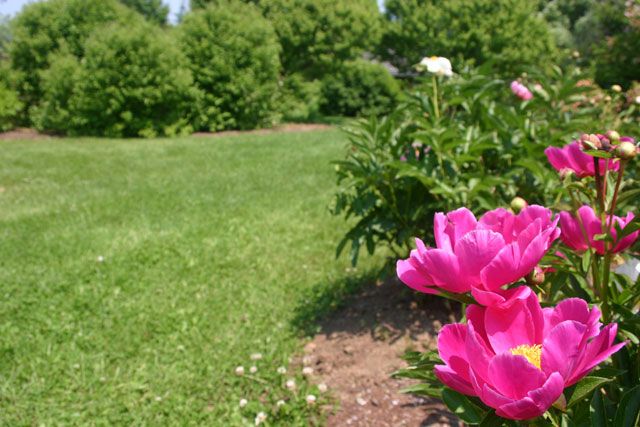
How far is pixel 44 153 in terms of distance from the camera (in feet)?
26.9

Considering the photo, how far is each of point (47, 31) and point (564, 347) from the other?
1413 cm

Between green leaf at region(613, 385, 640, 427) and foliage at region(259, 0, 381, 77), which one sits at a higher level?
foliage at region(259, 0, 381, 77)

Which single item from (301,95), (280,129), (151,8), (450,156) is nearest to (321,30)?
(301,95)

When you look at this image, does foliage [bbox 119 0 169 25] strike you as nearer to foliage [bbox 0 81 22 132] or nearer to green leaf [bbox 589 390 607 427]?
foliage [bbox 0 81 22 132]

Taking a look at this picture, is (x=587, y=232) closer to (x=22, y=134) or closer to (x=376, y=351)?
(x=376, y=351)

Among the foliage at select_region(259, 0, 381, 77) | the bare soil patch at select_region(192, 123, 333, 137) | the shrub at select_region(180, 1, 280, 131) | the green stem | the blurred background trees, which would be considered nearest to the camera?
the green stem

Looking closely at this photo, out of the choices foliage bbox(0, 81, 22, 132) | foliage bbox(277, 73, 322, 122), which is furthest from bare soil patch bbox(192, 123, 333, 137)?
foliage bbox(0, 81, 22, 132)

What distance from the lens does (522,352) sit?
2.04 ft

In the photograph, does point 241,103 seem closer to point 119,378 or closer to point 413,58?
point 413,58

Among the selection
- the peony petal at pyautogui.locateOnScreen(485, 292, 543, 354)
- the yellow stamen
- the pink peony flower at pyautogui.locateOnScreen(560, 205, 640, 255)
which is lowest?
the yellow stamen

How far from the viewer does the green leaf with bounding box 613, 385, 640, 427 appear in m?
0.69

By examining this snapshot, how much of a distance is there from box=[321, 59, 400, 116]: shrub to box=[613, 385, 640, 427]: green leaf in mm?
14271

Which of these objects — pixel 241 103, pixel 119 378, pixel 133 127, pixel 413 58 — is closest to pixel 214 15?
pixel 241 103

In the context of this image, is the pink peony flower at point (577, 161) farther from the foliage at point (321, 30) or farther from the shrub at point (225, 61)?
the foliage at point (321, 30)
